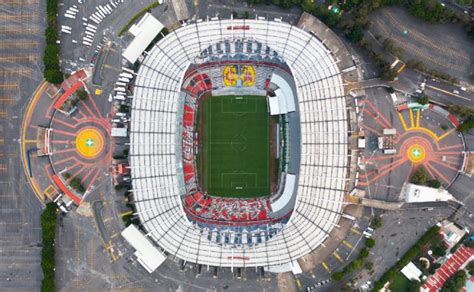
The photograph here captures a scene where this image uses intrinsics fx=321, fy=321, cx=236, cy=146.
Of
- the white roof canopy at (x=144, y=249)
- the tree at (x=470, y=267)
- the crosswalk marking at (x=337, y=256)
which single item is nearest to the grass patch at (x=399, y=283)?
the crosswalk marking at (x=337, y=256)

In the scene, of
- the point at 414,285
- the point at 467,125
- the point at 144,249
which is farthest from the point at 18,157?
the point at 467,125

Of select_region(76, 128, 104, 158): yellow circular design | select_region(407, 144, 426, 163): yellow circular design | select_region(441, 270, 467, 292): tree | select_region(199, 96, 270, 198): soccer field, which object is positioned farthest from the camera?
select_region(199, 96, 270, 198): soccer field

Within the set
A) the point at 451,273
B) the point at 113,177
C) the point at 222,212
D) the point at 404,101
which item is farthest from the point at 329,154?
the point at 113,177

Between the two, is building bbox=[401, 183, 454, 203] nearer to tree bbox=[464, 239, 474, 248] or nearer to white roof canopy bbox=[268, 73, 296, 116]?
tree bbox=[464, 239, 474, 248]

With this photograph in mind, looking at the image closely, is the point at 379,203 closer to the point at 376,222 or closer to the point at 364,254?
the point at 376,222

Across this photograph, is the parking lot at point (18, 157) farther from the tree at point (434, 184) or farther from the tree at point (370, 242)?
the tree at point (434, 184)

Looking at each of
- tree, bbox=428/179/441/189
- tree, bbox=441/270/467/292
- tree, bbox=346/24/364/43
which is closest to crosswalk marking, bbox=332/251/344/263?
tree, bbox=441/270/467/292

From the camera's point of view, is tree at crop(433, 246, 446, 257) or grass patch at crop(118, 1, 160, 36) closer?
tree at crop(433, 246, 446, 257)
